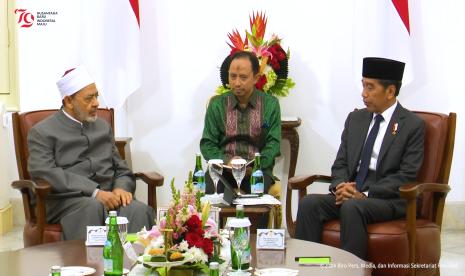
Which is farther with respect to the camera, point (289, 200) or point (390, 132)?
point (289, 200)

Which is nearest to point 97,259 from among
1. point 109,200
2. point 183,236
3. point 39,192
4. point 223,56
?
point 183,236

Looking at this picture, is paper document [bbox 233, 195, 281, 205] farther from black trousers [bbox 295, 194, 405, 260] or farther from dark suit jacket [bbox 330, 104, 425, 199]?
dark suit jacket [bbox 330, 104, 425, 199]

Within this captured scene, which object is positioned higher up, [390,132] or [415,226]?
[390,132]

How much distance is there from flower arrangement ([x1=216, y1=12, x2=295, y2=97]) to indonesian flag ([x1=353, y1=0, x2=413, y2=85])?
54 centimetres

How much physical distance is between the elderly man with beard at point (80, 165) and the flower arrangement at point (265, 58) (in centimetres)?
117

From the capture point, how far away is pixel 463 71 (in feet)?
19.7

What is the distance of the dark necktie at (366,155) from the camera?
465 centimetres

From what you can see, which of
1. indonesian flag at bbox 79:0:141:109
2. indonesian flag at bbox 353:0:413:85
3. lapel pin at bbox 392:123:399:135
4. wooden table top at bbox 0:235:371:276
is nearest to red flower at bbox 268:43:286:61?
indonesian flag at bbox 353:0:413:85

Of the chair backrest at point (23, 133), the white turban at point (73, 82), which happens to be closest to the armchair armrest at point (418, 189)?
the white turban at point (73, 82)

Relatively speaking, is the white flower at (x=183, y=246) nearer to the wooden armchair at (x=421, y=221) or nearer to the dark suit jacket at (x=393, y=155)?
the wooden armchair at (x=421, y=221)

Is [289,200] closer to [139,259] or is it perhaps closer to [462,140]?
[462,140]

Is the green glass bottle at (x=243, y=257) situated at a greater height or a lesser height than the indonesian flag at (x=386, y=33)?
lesser

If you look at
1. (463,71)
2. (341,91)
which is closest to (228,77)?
(341,91)

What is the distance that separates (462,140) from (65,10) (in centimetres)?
309
